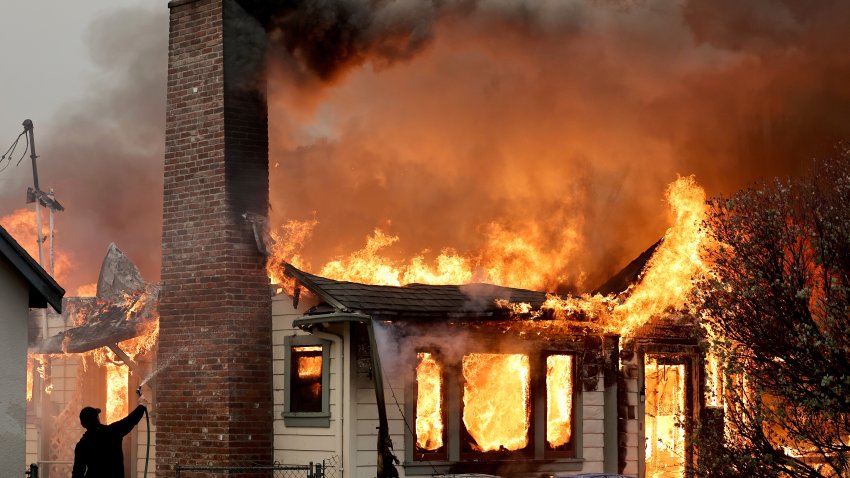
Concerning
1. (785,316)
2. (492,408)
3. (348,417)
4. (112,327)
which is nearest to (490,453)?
(492,408)

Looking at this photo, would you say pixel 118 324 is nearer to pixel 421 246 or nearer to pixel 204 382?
pixel 204 382

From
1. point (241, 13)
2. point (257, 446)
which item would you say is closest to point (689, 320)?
point (257, 446)

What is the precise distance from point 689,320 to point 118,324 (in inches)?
356

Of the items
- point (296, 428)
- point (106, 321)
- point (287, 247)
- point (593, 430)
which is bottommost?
point (593, 430)

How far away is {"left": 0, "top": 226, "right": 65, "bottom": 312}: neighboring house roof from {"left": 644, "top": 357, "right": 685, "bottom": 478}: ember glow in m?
9.49

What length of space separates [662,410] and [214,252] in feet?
24.9

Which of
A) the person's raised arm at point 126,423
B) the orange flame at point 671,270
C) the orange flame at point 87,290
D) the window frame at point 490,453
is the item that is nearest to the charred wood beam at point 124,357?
the window frame at point 490,453

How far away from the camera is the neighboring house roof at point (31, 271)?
45.0ft

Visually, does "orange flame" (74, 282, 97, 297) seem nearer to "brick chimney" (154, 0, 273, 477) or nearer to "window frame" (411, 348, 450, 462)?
"brick chimney" (154, 0, 273, 477)

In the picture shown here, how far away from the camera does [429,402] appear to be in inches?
659

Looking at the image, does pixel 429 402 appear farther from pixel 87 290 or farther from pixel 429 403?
pixel 87 290

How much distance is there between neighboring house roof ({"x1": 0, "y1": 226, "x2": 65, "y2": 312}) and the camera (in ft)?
45.0

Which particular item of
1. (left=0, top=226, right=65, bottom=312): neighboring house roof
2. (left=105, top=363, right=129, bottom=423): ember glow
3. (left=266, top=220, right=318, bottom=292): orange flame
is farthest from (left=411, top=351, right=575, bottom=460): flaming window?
(left=105, top=363, right=129, bottom=423): ember glow

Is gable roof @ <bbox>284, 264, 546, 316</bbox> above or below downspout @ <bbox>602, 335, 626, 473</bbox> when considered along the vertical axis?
above
